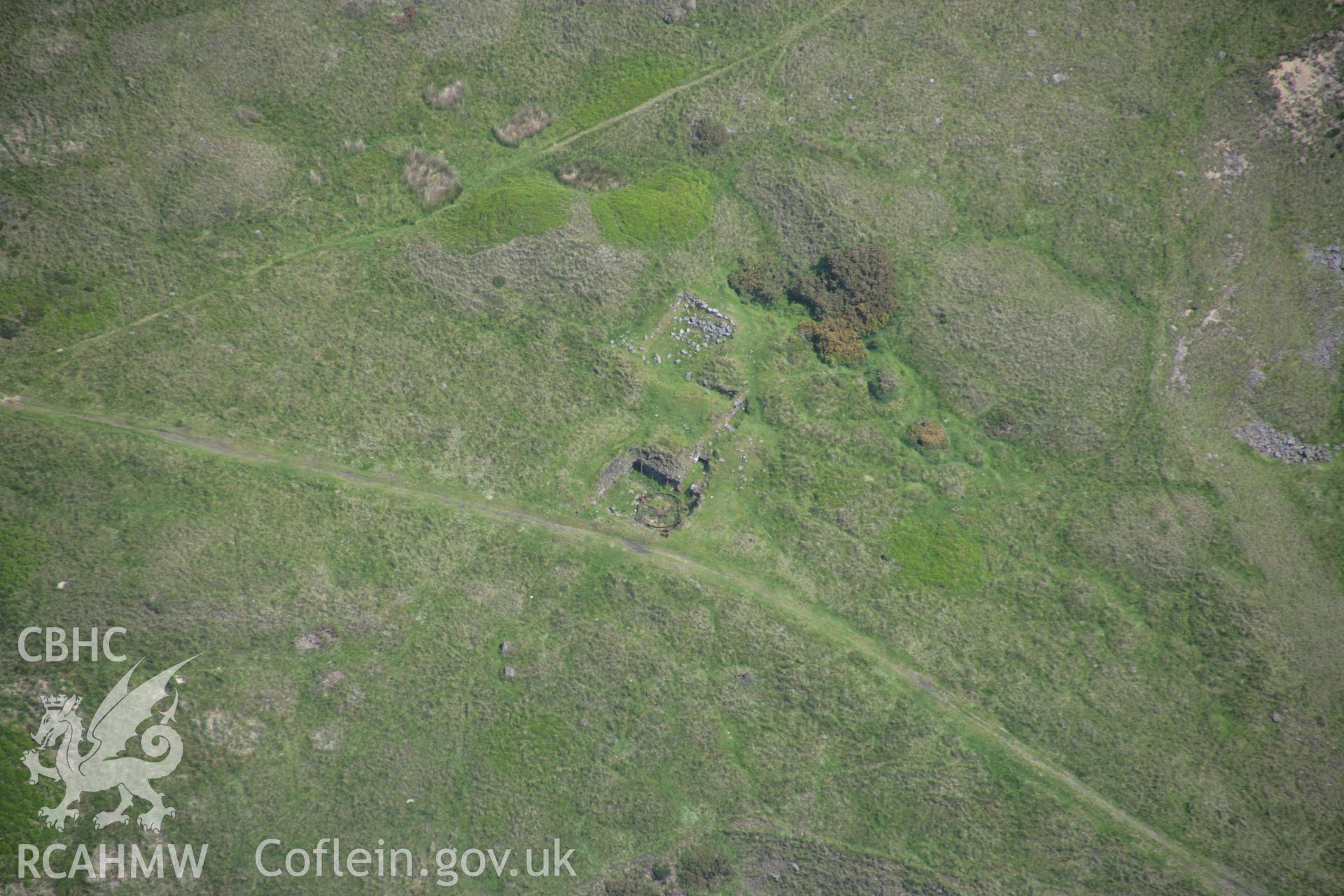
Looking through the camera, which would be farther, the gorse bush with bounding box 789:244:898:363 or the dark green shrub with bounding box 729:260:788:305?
the dark green shrub with bounding box 729:260:788:305

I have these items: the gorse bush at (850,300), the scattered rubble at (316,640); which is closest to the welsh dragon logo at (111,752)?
the scattered rubble at (316,640)

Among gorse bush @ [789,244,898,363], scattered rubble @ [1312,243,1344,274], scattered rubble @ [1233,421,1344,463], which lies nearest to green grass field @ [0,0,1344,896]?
scattered rubble @ [1312,243,1344,274]

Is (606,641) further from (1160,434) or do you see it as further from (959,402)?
(1160,434)

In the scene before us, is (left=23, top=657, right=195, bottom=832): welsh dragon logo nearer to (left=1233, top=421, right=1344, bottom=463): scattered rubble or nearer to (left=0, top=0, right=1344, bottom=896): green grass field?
(left=0, top=0, right=1344, bottom=896): green grass field

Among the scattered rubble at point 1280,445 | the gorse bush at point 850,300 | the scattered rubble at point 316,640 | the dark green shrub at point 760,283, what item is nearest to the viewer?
the scattered rubble at point 316,640

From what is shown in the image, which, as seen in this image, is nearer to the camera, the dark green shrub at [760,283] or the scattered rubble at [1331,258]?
the scattered rubble at [1331,258]

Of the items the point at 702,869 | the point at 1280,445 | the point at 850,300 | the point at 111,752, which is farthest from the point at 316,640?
the point at 1280,445

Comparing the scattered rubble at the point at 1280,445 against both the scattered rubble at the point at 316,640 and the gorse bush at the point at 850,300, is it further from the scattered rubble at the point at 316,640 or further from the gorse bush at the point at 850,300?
the scattered rubble at the point at 316,640
